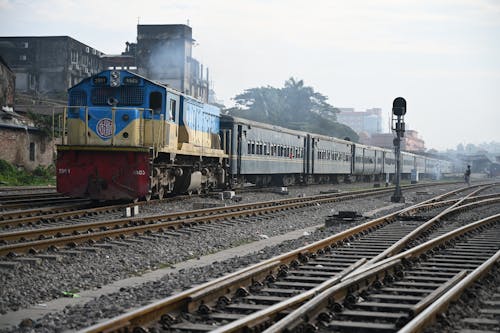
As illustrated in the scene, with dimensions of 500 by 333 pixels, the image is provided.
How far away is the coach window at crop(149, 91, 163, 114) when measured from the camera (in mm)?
17406

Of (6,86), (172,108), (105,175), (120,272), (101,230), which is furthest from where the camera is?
(6,86)

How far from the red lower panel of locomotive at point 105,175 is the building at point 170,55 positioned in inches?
1899

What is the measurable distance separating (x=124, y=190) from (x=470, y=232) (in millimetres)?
8327

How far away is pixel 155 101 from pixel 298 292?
11305mm

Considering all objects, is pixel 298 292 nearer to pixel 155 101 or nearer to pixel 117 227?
pixel 117 227

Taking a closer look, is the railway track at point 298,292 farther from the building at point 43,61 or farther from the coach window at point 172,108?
the building at point 43,61

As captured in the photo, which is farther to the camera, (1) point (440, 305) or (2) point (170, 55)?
(2) point (170, 55)

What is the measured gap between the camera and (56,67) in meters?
66.3

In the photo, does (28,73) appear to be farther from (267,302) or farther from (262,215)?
(267,302)

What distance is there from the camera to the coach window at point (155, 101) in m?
17.4

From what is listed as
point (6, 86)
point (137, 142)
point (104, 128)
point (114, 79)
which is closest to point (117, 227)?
point (137, 142)

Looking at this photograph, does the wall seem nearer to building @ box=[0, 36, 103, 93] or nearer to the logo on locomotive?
the logo on locomotive

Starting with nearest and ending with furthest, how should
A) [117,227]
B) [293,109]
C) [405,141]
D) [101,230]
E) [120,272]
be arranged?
[120,272] < [101,230] < [117,227] < [293,109] < [405,141]

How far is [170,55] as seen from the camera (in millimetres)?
71375
